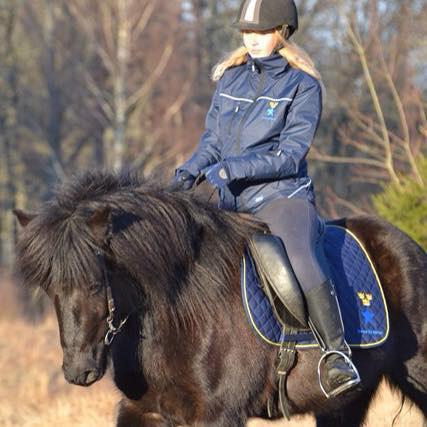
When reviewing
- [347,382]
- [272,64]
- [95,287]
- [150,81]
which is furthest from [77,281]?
[150,81]

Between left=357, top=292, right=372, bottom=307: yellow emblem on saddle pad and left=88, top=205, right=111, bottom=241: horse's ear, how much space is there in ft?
5.96

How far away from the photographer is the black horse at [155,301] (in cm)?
438

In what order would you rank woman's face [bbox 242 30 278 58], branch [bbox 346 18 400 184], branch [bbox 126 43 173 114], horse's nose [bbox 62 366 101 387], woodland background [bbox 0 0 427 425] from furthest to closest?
branch [bbox 126 43 173 114] → woodland background [bbox 0 0 427 425] → branch [bbox 346 18 400 184] → woman's face [bbox 242 30 278 58] → horse's nose [bbox 62 366 101 387]

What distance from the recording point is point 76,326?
434 centimetres

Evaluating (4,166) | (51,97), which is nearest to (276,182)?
(51,97)

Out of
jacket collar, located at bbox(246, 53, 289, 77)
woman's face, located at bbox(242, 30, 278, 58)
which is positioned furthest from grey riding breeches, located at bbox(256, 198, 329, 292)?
woman's face, located at bbox(242, 30, 278, 58)

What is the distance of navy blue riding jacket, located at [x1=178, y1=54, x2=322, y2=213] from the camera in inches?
202

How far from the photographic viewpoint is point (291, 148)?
5.12m

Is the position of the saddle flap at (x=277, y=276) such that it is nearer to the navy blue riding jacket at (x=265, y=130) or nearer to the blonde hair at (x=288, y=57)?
the navy blue riding jacket at (x=265, y=130)

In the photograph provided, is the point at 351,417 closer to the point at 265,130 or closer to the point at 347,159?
the point at 265,130

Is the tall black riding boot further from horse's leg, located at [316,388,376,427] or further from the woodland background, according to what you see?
the woodland background

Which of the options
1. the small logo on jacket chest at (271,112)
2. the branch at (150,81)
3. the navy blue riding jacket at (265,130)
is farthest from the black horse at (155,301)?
the branch at (150,81)

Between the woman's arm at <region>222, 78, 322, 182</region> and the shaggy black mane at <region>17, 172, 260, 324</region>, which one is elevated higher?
the woman's arm at <region>222, 78, 322, 182</region>

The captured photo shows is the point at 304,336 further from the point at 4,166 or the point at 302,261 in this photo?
the point at 4,166
